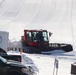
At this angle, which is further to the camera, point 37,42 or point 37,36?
point 37,36

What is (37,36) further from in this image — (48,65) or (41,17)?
(41,17)

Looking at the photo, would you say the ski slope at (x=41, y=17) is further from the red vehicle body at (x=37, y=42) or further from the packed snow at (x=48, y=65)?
the packed snow at (x=48, y=65)

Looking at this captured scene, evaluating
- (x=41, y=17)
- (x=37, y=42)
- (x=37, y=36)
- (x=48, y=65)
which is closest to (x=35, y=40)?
(x=37, y=42)

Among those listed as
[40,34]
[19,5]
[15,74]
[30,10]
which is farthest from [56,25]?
[15,74]

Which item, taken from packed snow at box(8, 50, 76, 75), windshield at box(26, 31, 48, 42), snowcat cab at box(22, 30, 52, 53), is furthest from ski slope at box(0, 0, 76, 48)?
packed snow at box(8, 50, 76, 75)

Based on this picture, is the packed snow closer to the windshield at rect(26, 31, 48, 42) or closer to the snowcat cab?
the snowcat cab

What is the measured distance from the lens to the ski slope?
5197cm

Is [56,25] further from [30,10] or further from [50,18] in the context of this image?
[30,10]

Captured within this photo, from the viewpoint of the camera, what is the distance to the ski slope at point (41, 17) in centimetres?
5197

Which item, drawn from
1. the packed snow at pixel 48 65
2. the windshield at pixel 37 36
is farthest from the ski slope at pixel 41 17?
the packed snow at pixel 48 65

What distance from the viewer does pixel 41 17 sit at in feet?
199

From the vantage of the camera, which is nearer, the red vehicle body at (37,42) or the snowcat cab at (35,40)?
the red vehicle body at (37,42)

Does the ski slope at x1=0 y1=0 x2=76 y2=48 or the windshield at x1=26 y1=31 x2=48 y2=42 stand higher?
the ski slope at x1=0 y1=0 x2=76 y2=48

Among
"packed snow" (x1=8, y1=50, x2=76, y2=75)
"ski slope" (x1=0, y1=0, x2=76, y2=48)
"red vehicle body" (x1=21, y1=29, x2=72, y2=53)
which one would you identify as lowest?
"packed snow" (x1=8, y1=50, x2=76, y2=75)
